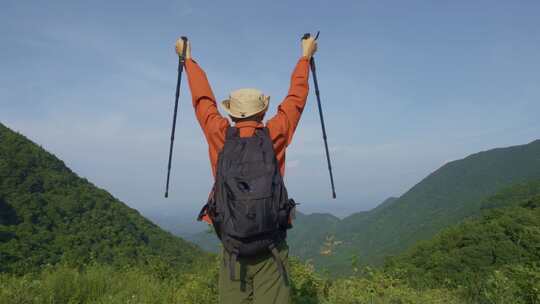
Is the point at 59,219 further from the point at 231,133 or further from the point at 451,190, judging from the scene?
the point at 451,190

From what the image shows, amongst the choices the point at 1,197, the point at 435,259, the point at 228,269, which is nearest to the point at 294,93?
the point at 228,269

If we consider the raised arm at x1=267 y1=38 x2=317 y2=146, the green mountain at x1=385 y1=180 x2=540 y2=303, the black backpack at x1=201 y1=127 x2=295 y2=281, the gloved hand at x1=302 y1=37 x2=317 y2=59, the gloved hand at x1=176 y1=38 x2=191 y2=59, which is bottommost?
the green mountain at x1=385 y1=180 x2=540 y2=303

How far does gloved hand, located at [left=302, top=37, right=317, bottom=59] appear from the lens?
308 centimetres

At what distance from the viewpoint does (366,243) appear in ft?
500

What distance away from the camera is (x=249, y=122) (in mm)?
2721

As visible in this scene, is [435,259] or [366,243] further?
[366,243]

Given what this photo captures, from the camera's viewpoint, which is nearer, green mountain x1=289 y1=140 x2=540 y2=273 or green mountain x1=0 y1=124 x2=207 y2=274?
green mountain x1=0 y1=124 x2=207 y2=274

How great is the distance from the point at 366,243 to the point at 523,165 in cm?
7962

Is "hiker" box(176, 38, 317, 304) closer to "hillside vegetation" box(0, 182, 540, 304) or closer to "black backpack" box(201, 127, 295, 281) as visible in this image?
"black backpack" box(201, 127, 295, 281)

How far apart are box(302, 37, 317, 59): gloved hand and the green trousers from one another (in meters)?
1.55

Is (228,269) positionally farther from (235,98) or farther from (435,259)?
(435,259)

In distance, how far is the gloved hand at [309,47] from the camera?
10.1ft

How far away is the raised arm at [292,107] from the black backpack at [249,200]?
117 millimetres

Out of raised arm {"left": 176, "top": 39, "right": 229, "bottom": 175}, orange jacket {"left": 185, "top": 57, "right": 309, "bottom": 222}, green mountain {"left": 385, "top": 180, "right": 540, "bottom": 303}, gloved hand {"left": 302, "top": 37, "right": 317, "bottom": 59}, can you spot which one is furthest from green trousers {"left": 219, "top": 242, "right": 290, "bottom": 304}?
green mountain {"left": 385, "top": 180, "right": 540, "bottom": 303}
